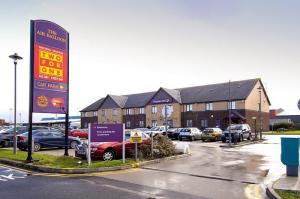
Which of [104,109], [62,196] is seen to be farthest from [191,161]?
[104,109]

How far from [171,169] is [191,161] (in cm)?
316

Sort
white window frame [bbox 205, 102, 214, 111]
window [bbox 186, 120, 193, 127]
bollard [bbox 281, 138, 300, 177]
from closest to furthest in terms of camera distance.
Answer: bollard [bbox 281, 138, 300, 177] < white window frame [bbox 205, 102, 214, 111] < window [bbox 186, 120, 193, 127]

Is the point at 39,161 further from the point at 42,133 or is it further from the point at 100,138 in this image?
the point at 42,133

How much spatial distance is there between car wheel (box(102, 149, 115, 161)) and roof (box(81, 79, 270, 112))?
45.3 m

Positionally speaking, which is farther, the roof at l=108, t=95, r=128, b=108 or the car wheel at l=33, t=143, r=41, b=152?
the roof at l=108, t=95, r=128, b=108

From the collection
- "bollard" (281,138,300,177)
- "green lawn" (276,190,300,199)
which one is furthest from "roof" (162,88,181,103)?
"green lawn" (276,190,300,199)

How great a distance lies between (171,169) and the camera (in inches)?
597

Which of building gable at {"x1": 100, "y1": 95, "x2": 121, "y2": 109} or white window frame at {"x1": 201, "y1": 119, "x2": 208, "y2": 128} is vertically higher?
building gable at {"x1": 100, "y1": 95, "x2": 121, "y2": 109}

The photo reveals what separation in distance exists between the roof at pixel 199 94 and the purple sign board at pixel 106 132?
45929 millimetres

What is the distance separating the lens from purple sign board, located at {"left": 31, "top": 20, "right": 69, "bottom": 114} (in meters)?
17.4

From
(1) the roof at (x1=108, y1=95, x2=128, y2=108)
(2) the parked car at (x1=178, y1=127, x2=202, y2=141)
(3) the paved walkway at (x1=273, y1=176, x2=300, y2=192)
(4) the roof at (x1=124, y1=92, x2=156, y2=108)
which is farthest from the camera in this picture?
(1) the roof at (x1=108, y1=95, x2=128, y2=108)

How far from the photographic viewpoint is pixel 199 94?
6850cm

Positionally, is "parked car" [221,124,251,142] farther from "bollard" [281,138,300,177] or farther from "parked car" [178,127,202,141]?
"bollard" [281,138,300,177]

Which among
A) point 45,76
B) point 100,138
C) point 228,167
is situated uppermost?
point 45,76
